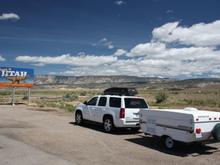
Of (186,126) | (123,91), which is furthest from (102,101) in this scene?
(186,126)

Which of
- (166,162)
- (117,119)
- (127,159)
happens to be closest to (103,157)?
(127,159)

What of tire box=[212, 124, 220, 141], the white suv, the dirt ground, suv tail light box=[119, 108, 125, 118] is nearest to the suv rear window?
the white suv

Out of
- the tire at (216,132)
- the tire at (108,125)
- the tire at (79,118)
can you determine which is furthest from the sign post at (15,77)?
the tire at (216,132)

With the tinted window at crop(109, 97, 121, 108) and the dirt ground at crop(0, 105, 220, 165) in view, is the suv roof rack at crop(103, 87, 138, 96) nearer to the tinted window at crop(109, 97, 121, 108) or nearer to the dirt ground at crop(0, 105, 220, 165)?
the tinted window at crop(109, 97, 121, 108)

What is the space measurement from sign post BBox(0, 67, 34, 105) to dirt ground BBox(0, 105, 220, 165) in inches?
905

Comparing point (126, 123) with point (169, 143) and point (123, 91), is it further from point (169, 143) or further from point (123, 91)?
point (123, 91)

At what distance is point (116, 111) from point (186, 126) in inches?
195

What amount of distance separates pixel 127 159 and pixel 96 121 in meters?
6.82

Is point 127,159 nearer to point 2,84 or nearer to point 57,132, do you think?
point 57,132

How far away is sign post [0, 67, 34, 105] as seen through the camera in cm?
3647

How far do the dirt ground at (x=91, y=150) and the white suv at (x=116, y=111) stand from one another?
1.77ft

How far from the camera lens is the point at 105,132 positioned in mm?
15195

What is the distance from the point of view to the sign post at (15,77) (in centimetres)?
3647

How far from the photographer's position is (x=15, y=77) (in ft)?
122
